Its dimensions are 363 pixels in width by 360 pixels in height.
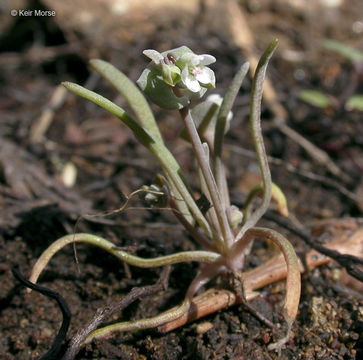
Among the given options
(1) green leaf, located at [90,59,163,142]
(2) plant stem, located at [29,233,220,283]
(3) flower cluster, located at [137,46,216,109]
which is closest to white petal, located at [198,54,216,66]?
(3) flower cluster, located at [137,46,216,109]

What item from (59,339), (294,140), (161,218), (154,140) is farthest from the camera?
(294,140)

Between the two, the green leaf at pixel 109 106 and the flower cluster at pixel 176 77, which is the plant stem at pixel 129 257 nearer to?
the green leaf at pixel 109 106

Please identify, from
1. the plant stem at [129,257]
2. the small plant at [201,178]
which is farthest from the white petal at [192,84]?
the plant stem at [129,257]

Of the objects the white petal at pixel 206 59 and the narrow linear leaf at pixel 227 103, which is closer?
the white petal at pixel 206 59

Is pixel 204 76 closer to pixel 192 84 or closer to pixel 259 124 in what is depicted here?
pixel 192 84

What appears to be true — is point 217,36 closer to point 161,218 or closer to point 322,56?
point 322,56

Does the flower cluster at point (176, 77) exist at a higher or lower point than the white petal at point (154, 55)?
lower

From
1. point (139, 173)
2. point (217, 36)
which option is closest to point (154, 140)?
point (139, 173)

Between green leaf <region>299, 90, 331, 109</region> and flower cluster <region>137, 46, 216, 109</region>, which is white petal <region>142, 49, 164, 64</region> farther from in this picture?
green leaf <region>299, 90, 331, 109</region>
